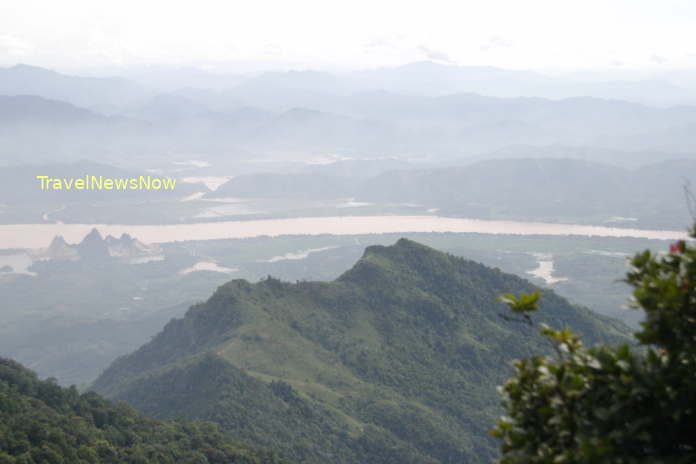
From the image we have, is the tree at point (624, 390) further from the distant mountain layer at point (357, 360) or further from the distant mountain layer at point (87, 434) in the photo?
the distant mountain layer at point (357, 360)

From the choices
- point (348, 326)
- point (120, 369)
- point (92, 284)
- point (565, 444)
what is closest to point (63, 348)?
point (120, 369)

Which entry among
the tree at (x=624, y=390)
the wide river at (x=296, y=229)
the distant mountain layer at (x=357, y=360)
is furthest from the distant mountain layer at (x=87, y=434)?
the wide river at (x=296, y=229)

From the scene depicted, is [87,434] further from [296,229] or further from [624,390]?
[296,229]

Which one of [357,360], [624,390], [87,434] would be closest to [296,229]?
[357,360]

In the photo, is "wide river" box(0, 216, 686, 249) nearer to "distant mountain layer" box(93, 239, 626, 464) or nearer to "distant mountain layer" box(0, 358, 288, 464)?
"distant mountain layer" box(93, 239, 626, 464)

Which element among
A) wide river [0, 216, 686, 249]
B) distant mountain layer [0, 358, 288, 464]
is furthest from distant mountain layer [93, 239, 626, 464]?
wide river [0, 216, 686, 249]

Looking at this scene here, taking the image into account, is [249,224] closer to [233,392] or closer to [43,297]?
[43,297]
